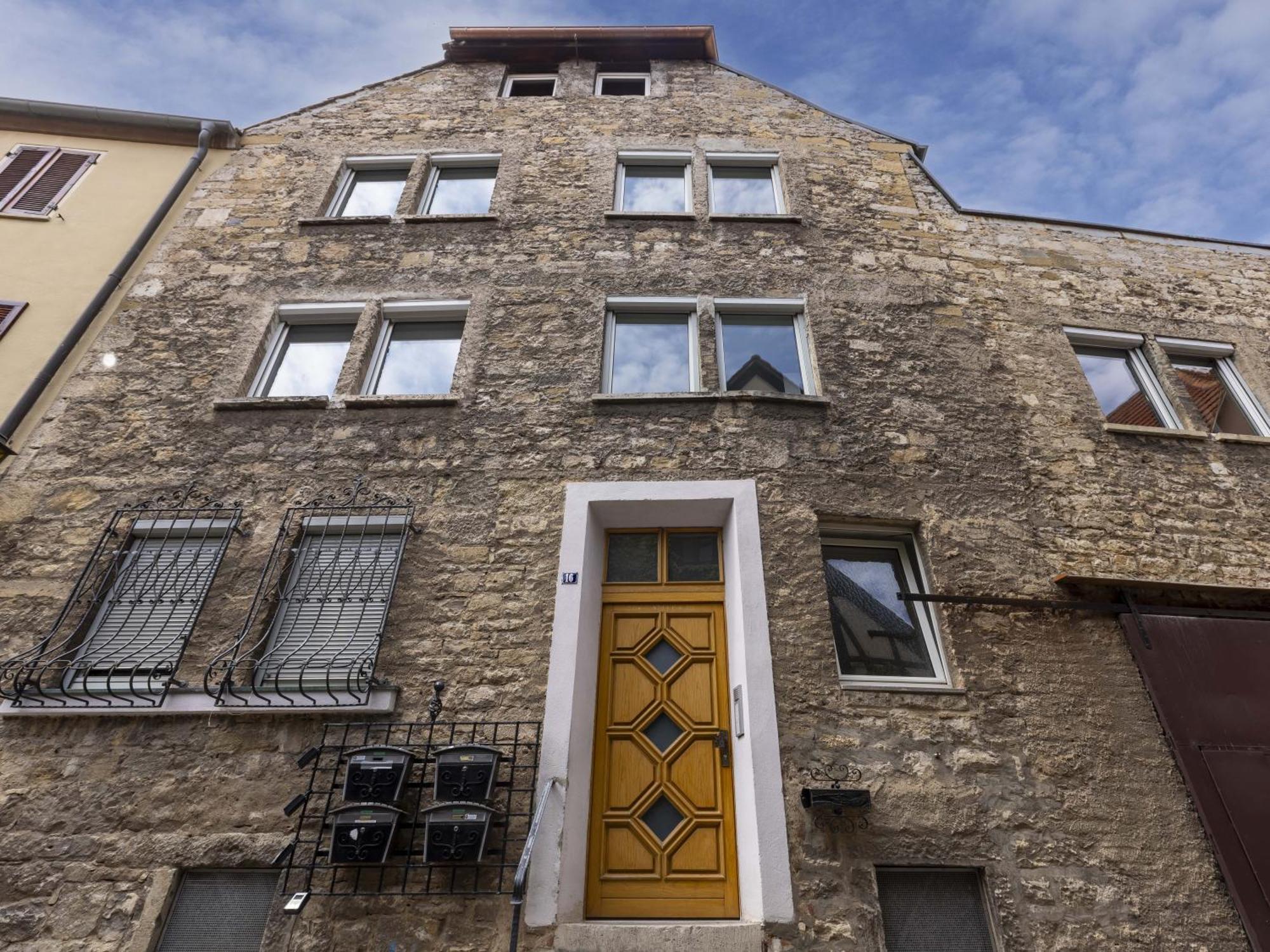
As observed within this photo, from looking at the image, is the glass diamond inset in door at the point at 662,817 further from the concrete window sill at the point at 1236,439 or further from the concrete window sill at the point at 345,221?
the concrete window sill at the point at 345,221

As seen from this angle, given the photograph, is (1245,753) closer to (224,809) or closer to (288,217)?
(224,809)

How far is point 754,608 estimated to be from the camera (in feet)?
16.8

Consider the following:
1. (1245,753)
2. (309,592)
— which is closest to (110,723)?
(309,592)

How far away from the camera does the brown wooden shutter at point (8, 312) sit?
6961mm

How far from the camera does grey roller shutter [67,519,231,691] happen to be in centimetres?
507

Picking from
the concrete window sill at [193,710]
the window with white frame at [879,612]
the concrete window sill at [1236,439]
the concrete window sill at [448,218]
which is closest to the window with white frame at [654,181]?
the concrete window sill at [448,218]

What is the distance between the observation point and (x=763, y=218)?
790 centimetres

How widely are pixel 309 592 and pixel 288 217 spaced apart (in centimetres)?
495

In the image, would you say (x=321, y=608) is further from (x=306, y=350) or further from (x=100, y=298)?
(x=100, y=298)

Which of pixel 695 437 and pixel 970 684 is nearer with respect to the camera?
pixel 970 684

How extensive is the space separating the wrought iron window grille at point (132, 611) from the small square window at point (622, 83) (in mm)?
8136

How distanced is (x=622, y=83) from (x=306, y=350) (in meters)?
6.52

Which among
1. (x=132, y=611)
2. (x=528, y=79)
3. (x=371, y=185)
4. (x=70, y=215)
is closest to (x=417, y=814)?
(x=132, y=611)

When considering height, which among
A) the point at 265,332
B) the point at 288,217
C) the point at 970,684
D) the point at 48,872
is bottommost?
the point at 48,872
